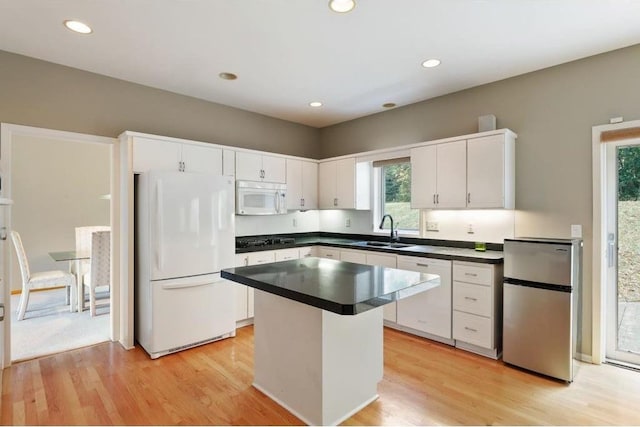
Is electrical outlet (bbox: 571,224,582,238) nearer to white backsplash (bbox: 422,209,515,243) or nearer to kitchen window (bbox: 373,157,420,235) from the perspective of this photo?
white backsplash (bbox: 422,209,515,243)

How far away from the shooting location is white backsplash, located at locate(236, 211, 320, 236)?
4348 millimetres

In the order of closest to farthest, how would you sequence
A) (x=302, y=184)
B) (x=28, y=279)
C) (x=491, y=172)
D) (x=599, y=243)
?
(x=599, y=243) < (x=491, y=172) < (x=28, y=279) < (x=302, y=184)

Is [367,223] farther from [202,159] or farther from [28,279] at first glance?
[28,279]

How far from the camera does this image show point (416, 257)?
3.42 m

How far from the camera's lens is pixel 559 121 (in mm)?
3023

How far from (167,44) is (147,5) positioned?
513 mm

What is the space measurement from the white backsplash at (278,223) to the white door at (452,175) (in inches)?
86.1

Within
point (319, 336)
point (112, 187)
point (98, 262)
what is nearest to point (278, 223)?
point (112, 187)

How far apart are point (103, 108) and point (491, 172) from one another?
388 centimetres

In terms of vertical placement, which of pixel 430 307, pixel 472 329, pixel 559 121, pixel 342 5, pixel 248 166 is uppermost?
pixel 342 5

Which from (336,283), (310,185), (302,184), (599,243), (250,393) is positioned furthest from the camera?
(310,185)

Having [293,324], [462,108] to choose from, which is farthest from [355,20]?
[293,324]

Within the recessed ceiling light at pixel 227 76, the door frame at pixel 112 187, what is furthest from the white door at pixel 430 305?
the door frame at pixel 112 187

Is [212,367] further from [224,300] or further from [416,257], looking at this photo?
[416,257]
